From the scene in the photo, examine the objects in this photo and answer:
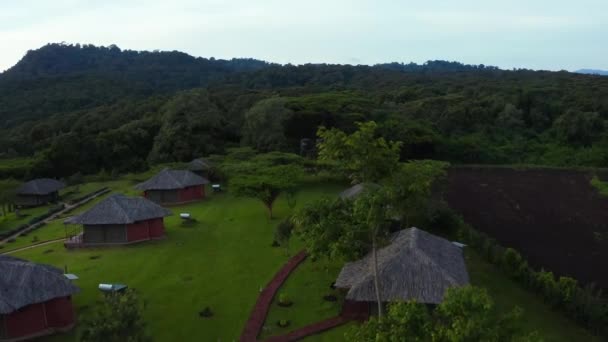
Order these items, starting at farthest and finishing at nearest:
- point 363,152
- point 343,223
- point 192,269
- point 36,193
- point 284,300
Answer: point 36,193 → point 192,269 → point 284,300 → point 363,152 → point 343,223

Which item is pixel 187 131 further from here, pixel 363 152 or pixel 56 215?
pixel 363 152

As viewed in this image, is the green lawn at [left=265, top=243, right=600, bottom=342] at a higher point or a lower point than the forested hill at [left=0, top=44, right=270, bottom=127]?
lower

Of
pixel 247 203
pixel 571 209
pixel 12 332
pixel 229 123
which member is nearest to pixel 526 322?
pixel 12 332

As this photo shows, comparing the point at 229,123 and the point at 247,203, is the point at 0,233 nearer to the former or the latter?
Result: the point at 247,203

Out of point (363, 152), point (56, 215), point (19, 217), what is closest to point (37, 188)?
point (19, 217)

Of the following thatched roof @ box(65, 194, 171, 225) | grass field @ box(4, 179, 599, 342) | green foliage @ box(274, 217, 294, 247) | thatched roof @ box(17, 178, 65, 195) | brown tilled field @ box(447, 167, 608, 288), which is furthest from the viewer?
thatched roof @ box(17, 178, 65, 195)

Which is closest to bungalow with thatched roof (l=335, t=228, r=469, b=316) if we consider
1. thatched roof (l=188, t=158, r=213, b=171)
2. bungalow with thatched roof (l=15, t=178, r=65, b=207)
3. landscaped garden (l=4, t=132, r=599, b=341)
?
landscaped garden (l=4, t=132, r=599, b=341)

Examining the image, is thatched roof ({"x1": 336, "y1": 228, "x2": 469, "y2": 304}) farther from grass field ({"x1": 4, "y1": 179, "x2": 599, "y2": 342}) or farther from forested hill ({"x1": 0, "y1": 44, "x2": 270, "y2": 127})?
forested hill ({"x1": 0, "y1": 44, "x2": 270, "y2": 127})

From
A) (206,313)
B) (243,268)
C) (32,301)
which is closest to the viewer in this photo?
(32,301)
